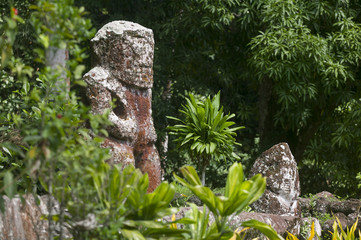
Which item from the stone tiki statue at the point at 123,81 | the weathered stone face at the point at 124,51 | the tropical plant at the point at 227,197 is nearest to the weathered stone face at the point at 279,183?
the stone tiki statue at the point at 123,81

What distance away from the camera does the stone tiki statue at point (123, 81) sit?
616 cm

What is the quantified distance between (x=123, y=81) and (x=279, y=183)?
8.01ft

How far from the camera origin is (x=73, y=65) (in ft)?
10.6

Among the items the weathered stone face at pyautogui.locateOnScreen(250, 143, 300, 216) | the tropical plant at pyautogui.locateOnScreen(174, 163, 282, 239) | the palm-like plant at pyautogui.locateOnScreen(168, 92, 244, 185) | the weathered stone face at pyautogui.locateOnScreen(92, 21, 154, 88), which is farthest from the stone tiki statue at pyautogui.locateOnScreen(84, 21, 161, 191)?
the tropical plant at pyautogui.locateOnScreen(174, 163, 282, 239)

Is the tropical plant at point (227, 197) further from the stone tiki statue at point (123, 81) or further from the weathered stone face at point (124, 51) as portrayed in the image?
the weathered stone face at point (124, 51)

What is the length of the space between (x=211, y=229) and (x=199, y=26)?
257 inches

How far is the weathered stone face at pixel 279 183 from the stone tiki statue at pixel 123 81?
1777mm

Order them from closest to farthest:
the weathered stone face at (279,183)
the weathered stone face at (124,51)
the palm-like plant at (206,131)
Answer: the weathered stone face at (124,51) → the palm-like plant at (206,131) → the weathered stone face at (279,183)

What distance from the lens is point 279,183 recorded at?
23.2ft

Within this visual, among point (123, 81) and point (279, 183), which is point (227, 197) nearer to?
point (123, 81)

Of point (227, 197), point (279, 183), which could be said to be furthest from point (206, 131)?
point (227, 197)

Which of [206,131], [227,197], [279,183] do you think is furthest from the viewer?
[279,183]

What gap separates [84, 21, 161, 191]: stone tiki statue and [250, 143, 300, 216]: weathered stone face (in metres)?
1.78

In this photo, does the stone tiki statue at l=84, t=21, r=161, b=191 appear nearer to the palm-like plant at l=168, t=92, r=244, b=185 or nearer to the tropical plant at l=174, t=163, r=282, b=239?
the palm-like plant at l=168, t=92, r=244, b=185
